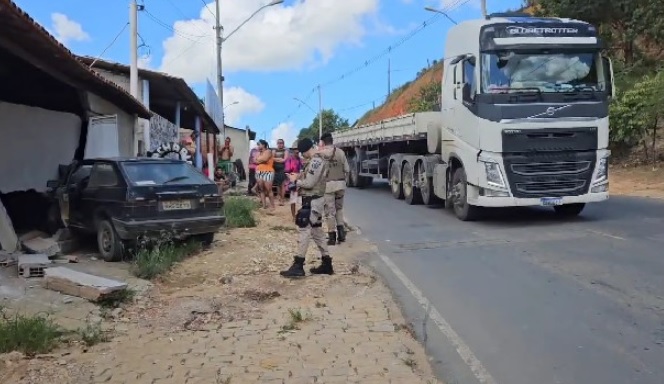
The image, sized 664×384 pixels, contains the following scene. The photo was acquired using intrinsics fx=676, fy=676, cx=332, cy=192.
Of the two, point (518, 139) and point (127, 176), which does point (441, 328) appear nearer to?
point (127, 176)

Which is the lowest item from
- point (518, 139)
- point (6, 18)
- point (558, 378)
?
point (558, 378)

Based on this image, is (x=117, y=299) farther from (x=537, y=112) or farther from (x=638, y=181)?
(x=638, y=181)

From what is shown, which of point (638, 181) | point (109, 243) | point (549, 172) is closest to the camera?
point (109, 243)

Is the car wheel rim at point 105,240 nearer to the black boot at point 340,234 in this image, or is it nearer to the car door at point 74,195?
the car door at point 74,195

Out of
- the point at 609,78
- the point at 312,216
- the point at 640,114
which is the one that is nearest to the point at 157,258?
the point at 312,216

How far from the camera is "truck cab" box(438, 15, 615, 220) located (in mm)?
11414

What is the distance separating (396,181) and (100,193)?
9.59 meters

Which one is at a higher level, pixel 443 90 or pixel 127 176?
pixel 443 90

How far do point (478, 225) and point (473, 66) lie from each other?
2.80 m

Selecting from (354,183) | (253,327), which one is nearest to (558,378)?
(253,327)

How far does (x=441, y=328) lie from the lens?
573cm

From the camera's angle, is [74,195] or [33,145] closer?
[74,195]

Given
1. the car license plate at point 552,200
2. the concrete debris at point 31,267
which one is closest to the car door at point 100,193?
the concrete debris at point 31,267

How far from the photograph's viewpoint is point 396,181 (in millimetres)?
17594
